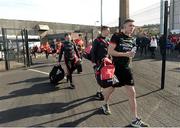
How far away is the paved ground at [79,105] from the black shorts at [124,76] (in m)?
0.76

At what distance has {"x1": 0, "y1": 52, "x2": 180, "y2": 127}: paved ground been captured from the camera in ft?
18.9

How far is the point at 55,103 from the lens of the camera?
7324 mm

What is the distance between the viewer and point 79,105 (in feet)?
23.1

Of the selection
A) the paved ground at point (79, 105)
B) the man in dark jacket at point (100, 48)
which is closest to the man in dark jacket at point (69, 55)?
the paved ground at point (79, 105)

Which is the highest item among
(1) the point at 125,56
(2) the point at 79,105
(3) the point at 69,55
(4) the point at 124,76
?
(1) the point at 125,56

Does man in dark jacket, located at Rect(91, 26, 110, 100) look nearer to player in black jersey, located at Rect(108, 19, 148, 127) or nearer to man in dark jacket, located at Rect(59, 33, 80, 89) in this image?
player in black jersey, located at Rect(108, 19, 148, 127)

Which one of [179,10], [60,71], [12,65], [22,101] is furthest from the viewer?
[179,10]

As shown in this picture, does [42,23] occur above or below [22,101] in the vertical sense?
above

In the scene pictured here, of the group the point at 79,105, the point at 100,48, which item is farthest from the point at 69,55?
the point at 79,105

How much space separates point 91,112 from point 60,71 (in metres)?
3.68

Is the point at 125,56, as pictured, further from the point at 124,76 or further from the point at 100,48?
the point at 100,48

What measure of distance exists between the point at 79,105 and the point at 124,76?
1933mm

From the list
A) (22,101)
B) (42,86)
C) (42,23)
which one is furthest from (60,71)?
(42,23)

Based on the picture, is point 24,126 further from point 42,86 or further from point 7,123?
point 42,86
